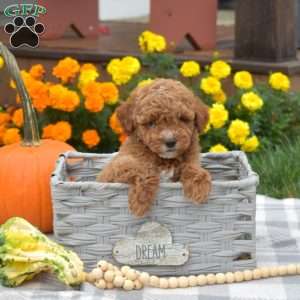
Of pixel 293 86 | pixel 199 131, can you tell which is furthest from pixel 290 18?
pixel 199 131

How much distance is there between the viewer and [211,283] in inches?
101

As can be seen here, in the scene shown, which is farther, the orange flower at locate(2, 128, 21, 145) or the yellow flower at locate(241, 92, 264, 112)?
the yellow flower at locate(241, 92, 264, 112)

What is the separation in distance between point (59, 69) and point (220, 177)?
142 cm

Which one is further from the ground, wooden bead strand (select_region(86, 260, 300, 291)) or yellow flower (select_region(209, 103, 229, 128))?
yellow flower (select_region(209, 103, 229, 128))

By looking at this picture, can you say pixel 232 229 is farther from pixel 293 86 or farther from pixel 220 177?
pixel 293 86

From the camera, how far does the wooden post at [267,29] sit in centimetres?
474

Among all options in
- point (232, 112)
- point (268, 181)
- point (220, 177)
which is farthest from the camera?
point (232, 112)

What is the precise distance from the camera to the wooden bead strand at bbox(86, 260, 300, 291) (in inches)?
98.7

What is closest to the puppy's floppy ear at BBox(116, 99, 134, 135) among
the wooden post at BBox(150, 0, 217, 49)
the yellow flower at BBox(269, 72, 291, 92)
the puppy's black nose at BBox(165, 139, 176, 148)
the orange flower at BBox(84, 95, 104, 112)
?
the puppy's black nose at BBox(165, 139, 176, 148)

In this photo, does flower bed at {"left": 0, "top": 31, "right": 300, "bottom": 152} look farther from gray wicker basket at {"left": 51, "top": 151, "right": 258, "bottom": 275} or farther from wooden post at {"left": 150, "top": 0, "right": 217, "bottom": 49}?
gray wicker basket at {"left": 51, "top": 151, "right": 258, "bottom": 275}

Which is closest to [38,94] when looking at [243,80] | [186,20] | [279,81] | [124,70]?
[124,70]

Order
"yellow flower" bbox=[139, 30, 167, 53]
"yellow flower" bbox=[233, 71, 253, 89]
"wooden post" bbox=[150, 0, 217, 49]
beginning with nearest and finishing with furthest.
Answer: "yellow flower" bbox=[233, 71, 253, 89] < "yellow flower" bbox=[139, 30, 167, 53] < "wooden post" bbox=[150, 0, 217, 49]

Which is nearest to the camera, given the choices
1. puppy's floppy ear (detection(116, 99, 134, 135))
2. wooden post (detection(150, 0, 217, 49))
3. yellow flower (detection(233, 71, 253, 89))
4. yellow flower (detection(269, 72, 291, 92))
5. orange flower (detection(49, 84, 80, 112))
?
puppy's floppy ear (detection(116, 99, 134, 135))

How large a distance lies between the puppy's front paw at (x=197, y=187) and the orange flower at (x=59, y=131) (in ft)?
5.04
